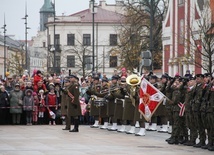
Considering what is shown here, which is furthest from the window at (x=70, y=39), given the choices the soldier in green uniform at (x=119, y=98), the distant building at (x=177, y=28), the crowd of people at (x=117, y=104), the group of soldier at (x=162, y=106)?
the soldier in green uniform at (x=119, y=98)

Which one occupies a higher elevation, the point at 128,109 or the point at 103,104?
the point at 103,104

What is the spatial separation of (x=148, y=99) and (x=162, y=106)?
463 cm

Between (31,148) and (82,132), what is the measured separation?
681 centimetres

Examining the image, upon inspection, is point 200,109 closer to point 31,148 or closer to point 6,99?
point 31,148

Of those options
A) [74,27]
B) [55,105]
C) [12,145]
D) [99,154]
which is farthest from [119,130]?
[74,27]

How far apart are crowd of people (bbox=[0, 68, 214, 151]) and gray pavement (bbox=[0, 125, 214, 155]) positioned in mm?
541

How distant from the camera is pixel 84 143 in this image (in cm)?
2131

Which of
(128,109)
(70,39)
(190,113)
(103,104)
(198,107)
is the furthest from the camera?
(70,39)

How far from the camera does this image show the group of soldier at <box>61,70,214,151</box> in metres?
19.7

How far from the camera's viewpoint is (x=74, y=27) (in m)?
111

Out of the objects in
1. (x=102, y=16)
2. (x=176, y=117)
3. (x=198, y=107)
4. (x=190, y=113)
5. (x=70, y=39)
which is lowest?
(x=176, y=117)

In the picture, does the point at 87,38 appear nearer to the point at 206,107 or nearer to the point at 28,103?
the point at 28,103

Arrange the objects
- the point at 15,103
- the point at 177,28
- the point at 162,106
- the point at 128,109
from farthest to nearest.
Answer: the point at 177,28, the point at 15,103, the point at 162,106, the point at 128,109

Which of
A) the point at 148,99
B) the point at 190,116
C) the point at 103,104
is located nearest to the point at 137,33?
the point at 103,104
